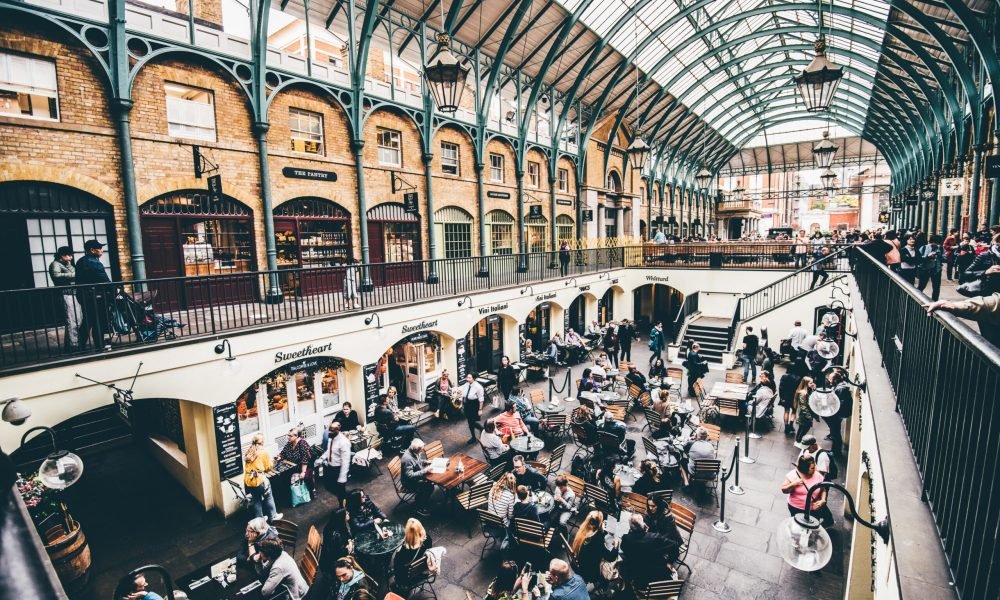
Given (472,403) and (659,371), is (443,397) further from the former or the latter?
(659,371)

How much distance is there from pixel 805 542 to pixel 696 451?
21.7 ft

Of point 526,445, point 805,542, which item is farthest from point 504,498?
point 805,542

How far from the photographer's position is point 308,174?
46.5 feet

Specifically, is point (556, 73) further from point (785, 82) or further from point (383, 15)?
point (785, 82)

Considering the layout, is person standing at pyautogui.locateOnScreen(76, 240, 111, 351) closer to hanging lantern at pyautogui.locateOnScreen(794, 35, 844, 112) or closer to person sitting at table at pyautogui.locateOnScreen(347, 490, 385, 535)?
person sitting at table at pyautogui.locateOnScreen(347, 490, 385, 535)

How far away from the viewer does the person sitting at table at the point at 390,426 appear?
36.1ft

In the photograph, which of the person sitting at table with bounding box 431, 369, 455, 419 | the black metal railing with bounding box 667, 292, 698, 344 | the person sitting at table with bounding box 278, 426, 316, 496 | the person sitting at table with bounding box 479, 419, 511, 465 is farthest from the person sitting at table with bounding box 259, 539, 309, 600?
the black metal railing with bounding box 667, 292, 698, 344

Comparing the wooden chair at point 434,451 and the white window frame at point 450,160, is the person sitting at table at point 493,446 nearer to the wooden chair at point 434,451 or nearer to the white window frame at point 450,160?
the wooden chair at point 434,451

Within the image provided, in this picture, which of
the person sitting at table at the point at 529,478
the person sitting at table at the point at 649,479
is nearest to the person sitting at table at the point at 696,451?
the person sitting at table at the point at 649,479

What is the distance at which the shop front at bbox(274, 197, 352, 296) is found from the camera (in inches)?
557

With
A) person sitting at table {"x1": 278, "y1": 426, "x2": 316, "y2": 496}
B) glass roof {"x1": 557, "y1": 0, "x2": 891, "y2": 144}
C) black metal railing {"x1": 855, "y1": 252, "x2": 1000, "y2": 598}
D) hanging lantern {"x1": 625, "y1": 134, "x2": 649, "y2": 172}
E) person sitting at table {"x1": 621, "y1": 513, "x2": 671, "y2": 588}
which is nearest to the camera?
black metal railing {"x1": 855, "y1": 252, "x2": 1000, "y2": 598}

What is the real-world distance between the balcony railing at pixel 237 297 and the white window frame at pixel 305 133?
12.1 ft

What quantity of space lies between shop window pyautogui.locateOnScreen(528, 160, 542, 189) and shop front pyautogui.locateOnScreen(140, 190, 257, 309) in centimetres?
1343

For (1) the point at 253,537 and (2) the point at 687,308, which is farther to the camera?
(2) the point at 687,308
